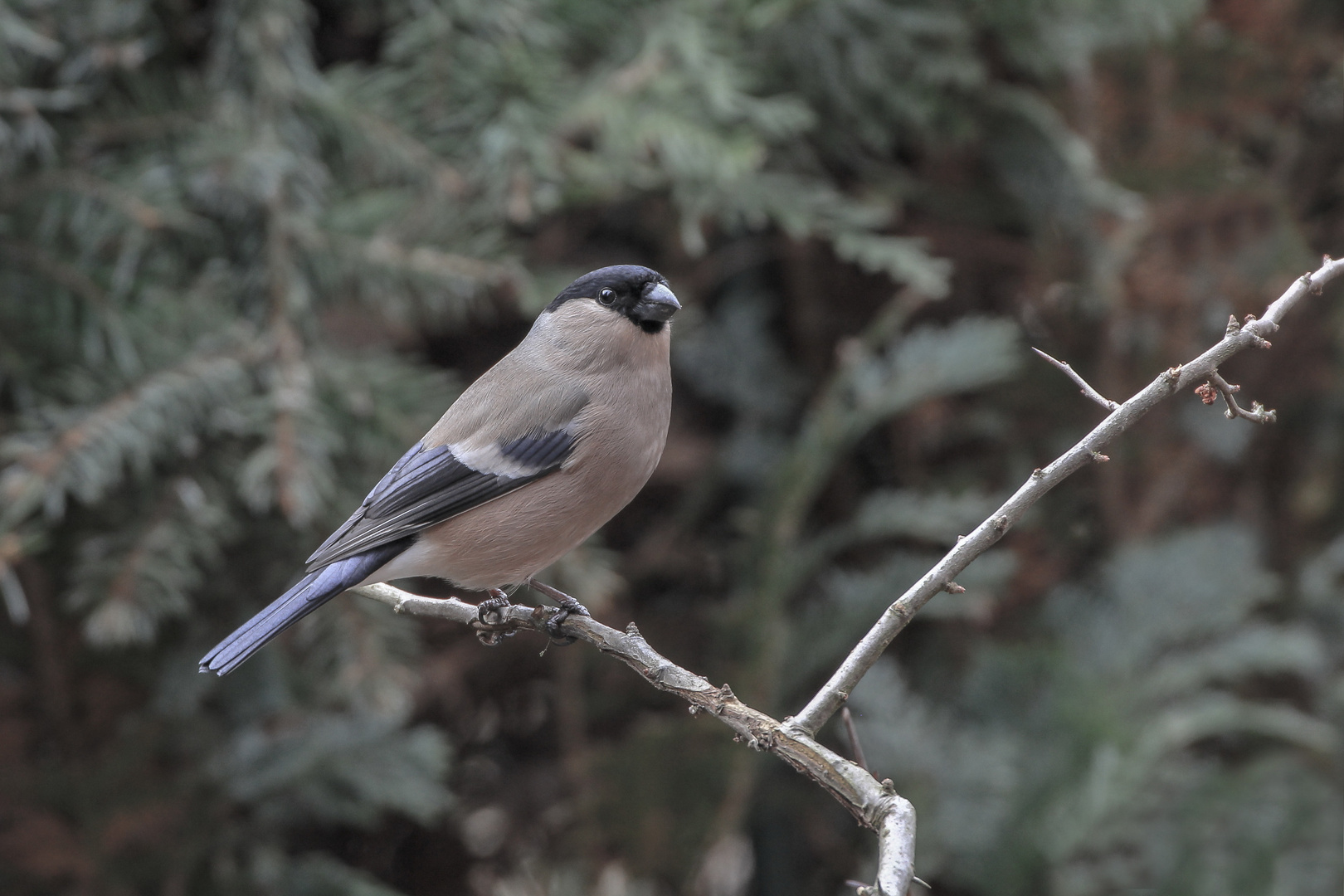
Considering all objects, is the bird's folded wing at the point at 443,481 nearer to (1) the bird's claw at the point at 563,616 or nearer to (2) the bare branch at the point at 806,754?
(1) the bird's claw at the point at 563,616

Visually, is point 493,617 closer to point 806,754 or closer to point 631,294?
point 631,294

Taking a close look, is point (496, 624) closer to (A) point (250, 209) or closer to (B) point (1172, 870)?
(A) point (250, 209)

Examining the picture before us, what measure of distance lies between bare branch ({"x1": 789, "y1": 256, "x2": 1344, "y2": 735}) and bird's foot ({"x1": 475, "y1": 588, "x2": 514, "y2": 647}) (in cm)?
54

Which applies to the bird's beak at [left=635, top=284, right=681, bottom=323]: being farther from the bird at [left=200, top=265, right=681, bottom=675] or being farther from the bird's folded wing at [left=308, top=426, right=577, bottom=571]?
the bird's folded wing at [left=308, top=426, right=577, bottom=571]

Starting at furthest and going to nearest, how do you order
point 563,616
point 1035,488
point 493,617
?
point 493,617, point 563,616, point 1035,488

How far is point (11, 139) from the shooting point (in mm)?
1678

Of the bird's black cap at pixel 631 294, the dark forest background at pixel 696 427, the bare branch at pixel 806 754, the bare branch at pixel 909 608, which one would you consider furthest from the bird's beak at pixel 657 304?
the bare branch at pixel 909 608

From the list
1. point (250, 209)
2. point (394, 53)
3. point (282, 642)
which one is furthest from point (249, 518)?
point (394, 53)

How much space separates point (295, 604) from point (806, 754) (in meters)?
0.80

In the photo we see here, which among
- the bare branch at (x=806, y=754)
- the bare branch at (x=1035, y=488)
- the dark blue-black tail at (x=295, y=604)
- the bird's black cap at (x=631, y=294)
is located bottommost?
the dark blue-black tail at (x=295, y=604)

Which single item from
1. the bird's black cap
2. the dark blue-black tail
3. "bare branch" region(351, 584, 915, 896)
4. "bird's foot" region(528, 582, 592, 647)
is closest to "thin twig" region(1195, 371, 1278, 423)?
"bare branch" region(351, 584, 915, 896)

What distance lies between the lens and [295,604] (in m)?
1.45

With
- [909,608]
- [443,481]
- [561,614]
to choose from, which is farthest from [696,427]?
[909,608]

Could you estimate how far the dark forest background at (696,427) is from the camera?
67.3 inches
